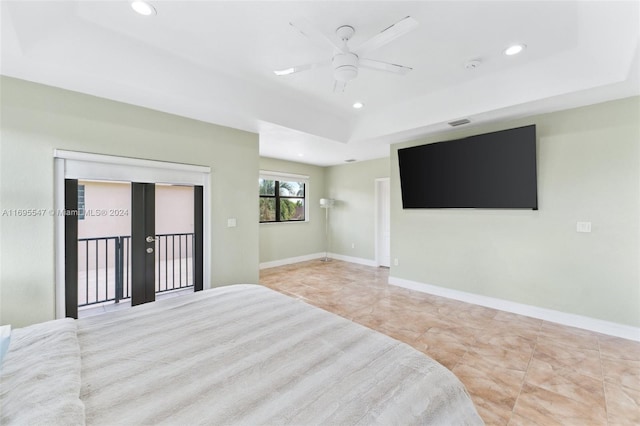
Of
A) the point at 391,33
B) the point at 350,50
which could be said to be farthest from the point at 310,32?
the point at 391,33

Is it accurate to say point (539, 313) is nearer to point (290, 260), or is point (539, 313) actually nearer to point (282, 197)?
point (290, 260)

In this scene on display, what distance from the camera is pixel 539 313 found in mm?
3279

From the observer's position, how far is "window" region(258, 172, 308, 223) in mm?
6094

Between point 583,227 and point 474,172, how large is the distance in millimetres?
1302

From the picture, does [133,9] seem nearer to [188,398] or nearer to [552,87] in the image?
[188,398]

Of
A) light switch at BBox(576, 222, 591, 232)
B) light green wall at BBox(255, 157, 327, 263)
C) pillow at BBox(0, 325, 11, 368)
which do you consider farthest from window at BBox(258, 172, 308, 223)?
light switch at BBox(576, 222, 591, 232)

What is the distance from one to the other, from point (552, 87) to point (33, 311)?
5375 millimetres

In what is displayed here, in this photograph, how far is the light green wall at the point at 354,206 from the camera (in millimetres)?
6203

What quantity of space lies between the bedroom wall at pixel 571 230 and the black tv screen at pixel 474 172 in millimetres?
212

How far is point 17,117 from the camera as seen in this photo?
2.28 meters

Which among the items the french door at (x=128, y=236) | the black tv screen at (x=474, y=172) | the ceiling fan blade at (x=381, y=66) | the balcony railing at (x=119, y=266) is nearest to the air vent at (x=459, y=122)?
the black tv screen at (x=474, y=172)

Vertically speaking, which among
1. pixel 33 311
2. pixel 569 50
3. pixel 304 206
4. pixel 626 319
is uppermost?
pixel 569 50

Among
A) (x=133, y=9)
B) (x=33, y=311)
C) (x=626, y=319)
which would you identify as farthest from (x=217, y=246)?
(x=626, y=319)

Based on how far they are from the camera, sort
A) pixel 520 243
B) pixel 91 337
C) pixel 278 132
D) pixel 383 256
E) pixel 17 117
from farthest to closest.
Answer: pixel 383 256 → pixel 278 132 → pixel 520 243 → pixel 17 117 → pixel 91 337
